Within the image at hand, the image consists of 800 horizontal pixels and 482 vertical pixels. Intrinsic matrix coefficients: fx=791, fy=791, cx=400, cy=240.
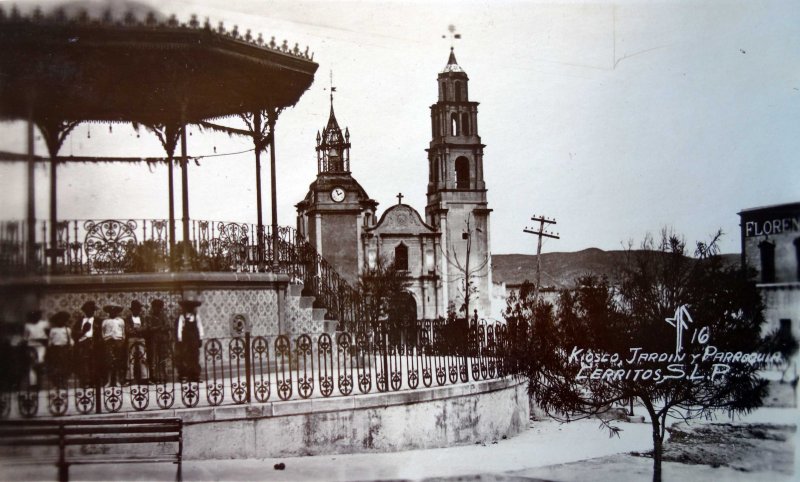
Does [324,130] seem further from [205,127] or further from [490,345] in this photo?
[490,345]

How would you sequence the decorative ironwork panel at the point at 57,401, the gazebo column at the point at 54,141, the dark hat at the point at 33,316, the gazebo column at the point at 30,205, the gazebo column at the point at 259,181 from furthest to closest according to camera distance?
the gazebo column at the point at 54,141
the gazebo column at the point at 259,181
the gazebo column at the point at 30,205
the dark hat at the point at 33,316
the decorative ironwork panel at the point at 57,401

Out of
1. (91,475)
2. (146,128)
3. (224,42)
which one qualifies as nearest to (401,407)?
(91,475)

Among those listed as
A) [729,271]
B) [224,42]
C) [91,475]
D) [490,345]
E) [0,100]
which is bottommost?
[91,475]

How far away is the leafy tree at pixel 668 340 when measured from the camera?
1152 centimetres

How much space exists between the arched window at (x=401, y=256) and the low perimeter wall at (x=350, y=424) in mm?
39209

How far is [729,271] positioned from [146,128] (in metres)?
11.3

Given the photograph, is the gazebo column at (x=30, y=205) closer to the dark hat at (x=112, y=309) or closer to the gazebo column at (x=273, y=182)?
the dark hat at (x=112, y=309)

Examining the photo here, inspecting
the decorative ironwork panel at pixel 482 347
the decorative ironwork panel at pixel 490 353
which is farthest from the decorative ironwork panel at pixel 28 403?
the decorative ironwork panel at pixel 490 353

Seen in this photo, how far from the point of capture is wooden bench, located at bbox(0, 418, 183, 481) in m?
8.76

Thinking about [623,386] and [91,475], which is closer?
[91,475]

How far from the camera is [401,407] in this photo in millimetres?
11469

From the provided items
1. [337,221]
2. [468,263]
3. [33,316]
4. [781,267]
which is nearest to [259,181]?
[33,316]

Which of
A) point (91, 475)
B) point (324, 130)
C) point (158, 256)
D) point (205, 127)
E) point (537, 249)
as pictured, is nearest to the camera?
point (91, 475)

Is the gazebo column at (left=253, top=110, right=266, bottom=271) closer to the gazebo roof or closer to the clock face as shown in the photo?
the gazebo roof
